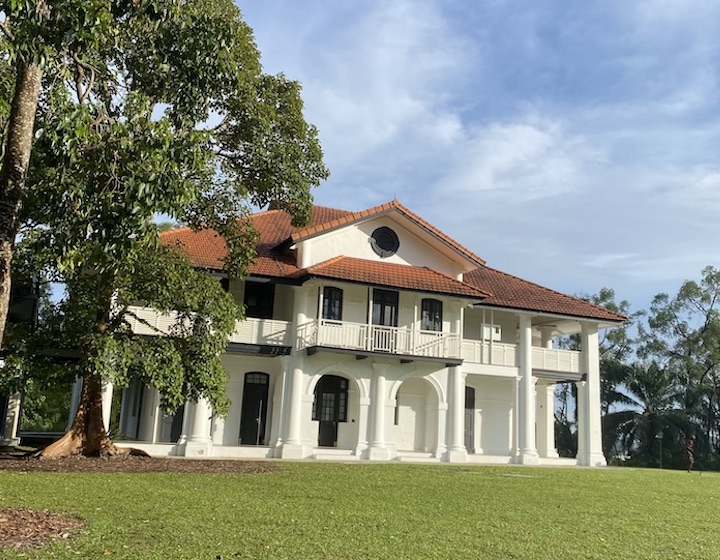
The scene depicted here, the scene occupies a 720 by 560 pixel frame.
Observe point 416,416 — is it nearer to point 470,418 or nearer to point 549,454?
point 470,418

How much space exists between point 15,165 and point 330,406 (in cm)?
1765

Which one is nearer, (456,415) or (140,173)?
(140,173)

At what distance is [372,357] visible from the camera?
22.2 m

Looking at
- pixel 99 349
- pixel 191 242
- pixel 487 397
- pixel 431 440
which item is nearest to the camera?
pixel 99 349

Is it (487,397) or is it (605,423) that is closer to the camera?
(487,397)

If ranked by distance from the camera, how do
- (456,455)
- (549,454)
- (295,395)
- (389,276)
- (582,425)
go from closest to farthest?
(295,395) < (389,276) < (456,455) < (582,425) < (549,454)

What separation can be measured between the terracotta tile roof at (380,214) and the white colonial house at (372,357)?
5cm

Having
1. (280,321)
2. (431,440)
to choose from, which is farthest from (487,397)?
(280,321)

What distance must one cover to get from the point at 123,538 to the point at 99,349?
8.47 m

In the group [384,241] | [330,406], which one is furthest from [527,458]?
[384,241]

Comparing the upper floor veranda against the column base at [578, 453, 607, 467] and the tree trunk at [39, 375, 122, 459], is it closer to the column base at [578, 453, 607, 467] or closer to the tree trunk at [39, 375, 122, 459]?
the column base at [578, 453, 607, 467]

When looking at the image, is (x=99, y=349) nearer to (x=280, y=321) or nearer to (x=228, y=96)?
(x=228, y=96)

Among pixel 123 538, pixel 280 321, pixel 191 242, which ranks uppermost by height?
pixel 191 242

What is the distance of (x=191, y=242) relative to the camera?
72.9 feet
